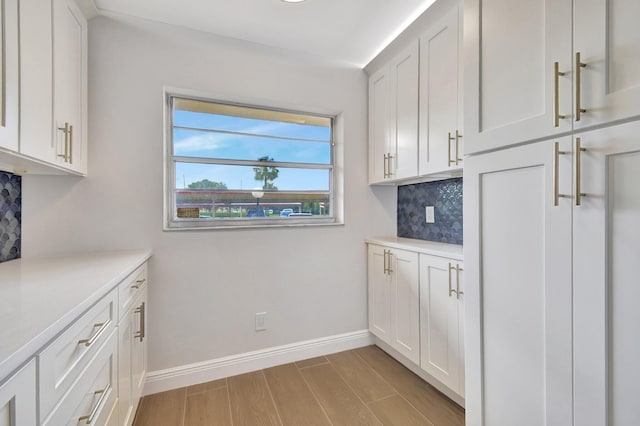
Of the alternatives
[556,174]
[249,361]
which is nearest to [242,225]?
[249,361]

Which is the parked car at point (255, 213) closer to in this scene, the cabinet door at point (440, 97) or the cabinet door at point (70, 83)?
the cabinet door at point (70, 83)

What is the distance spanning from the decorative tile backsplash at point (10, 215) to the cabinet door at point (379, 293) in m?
2.36

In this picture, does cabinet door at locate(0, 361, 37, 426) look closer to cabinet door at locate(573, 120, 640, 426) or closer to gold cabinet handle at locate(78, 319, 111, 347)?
gold cabinet handle at locate(78, 319, 111, 347)

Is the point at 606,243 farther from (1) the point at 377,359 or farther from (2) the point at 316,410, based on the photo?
(1) the point at 377,359

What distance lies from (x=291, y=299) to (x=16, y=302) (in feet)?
5.54

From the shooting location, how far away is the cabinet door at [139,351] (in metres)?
1.50

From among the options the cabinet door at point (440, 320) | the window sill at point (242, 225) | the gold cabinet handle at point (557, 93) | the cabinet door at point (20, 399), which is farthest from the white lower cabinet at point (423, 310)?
the cabinet door at point (20, 399)

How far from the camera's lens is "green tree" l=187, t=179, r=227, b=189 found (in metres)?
2.21

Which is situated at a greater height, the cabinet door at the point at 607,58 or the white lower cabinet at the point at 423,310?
the cabinet door at the point at 607,58

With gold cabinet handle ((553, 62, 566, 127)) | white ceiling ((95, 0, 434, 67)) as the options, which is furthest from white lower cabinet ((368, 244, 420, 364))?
white ceiling ((95, 0, 434, 67))

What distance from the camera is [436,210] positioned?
2.26m

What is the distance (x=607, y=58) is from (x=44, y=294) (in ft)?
5.97

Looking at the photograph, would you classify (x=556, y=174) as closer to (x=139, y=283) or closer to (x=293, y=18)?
(x=293, y=18)

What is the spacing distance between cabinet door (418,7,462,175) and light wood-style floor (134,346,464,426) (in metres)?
1.47
